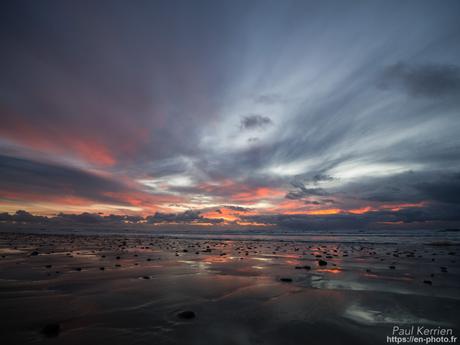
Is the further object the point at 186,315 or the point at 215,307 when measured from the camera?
the point at 215,307

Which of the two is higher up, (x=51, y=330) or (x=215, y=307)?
(x=51, y=330)

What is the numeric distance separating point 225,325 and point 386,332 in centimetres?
342

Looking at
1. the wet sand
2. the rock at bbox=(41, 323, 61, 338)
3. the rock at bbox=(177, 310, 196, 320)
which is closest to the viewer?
the rock at bbox=(41, 323, 61, 338)

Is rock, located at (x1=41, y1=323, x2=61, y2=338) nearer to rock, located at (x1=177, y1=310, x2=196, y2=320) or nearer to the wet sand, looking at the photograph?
the wet sand

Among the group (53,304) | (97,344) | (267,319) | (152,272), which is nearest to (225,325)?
(267,319)

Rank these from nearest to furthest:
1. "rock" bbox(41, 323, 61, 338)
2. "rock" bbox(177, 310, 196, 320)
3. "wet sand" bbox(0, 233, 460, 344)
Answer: "rock" bbox(41, 323, 61, 338), "wet sand" bbox(0, 233, 460, 344), "rock" bbox(177, 310, 196, 320)

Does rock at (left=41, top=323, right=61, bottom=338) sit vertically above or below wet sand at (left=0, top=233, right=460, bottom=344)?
above

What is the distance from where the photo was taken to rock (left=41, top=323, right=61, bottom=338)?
4.70 meters

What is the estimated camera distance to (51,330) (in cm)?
479

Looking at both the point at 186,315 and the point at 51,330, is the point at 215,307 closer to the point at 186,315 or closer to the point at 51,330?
the point at 186,315

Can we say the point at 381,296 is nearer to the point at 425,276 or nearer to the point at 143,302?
the point at 425,276

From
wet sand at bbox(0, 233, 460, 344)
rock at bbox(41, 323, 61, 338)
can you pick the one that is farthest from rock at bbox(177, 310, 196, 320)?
rock at bbox(41, 323, 61, 338)

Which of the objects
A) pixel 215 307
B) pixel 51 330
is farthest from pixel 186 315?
pixel 51 330

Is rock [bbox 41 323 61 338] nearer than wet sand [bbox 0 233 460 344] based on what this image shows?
Yes
